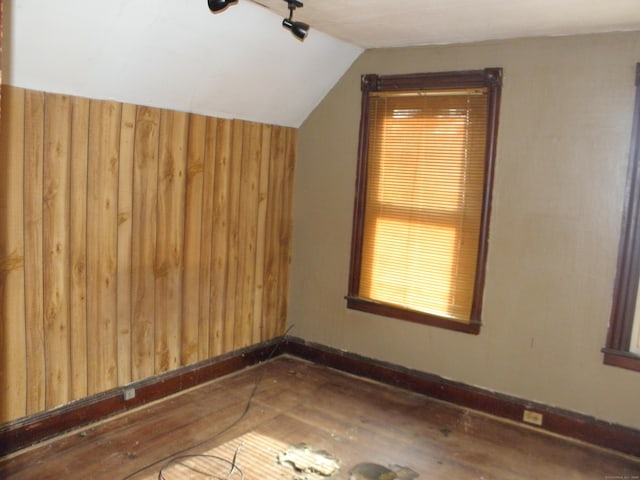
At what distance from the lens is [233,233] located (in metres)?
3.96

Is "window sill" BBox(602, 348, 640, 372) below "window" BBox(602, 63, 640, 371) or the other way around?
below

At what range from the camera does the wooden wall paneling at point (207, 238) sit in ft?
12.0

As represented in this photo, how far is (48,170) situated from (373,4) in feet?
6.32

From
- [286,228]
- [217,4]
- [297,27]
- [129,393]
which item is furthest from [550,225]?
[129,393]

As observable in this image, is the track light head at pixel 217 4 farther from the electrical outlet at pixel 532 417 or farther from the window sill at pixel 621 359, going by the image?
the electrical outlet at pixel 532 417

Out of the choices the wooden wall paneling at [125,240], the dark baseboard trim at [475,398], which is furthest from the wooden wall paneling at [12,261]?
the dark baseboard trim at [475,398]

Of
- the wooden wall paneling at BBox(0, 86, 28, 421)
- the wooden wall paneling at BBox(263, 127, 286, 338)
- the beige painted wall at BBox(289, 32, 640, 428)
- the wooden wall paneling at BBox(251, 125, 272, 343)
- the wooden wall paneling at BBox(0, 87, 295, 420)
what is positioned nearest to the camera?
the wooden wall paneling at BBox(0, 86, 28, 421)

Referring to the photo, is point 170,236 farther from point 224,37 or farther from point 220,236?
point 224,37

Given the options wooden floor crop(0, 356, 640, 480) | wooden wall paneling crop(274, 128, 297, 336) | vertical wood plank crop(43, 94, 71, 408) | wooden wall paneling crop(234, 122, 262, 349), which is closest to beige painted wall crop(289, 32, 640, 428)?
wooden floor crop(0, 356, 640, 480)

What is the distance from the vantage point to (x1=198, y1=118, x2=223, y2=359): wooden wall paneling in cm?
367

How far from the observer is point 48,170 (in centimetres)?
278

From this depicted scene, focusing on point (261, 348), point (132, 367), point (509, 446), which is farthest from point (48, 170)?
point (509, 446)

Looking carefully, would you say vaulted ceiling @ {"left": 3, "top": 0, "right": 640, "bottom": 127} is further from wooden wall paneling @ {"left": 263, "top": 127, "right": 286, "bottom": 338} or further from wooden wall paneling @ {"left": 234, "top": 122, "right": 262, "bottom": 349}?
wooden wall paneling @ {"left": 263, "top": 127, "right": 286, "bottom": 338}

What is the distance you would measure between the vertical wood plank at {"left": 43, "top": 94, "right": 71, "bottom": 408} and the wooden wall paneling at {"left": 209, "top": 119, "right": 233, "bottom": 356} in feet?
3.37
